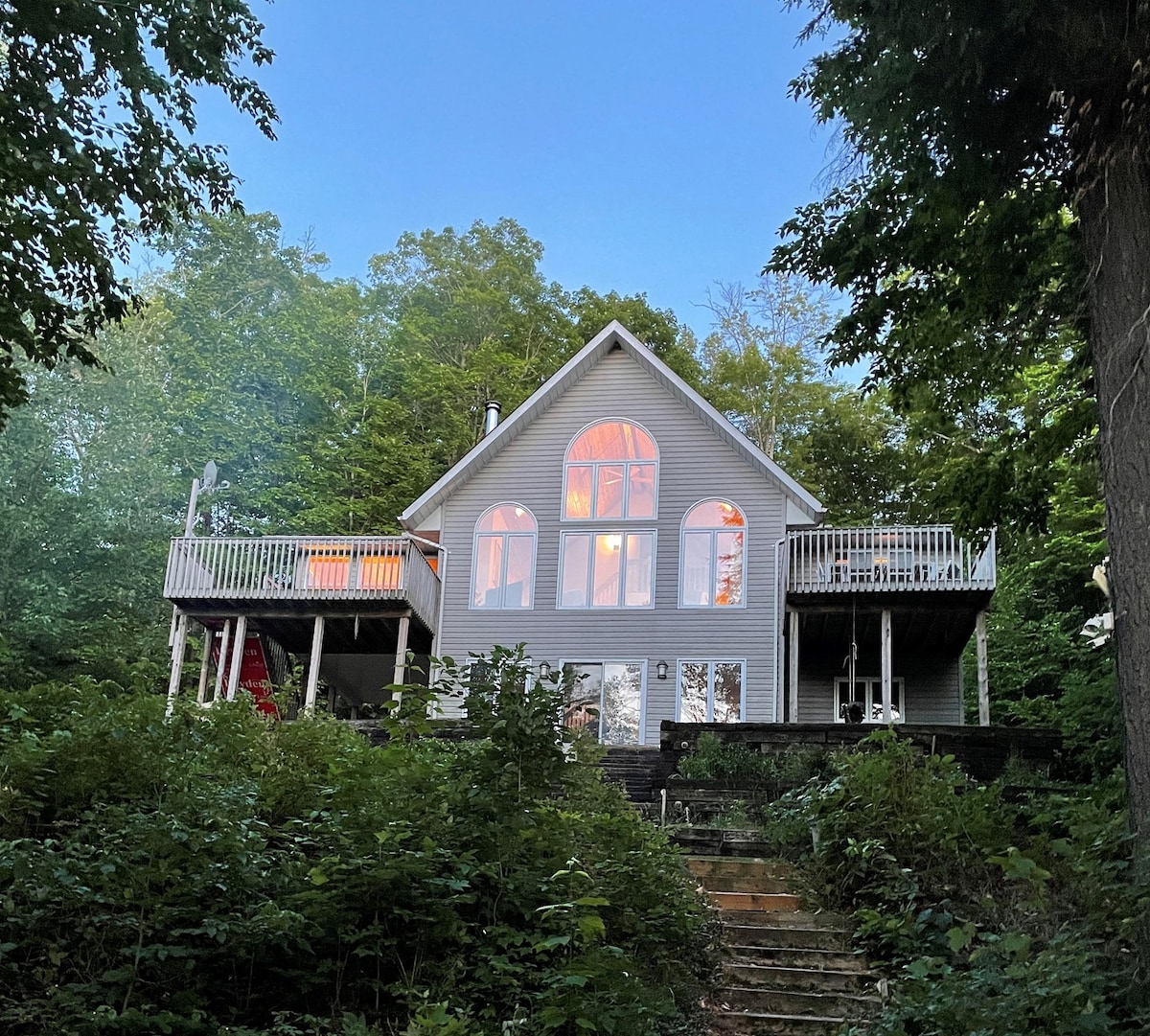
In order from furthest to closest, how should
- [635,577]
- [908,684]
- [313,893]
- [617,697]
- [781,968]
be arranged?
[908,684] → [635,577] → [617,697] → [781,968] → [313,893]

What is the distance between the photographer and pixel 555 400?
2031 cm

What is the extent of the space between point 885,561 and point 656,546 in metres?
3.74

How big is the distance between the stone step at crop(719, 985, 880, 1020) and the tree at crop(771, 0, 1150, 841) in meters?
1.72

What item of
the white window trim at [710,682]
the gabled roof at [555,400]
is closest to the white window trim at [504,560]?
the gabled roof at [555,400]

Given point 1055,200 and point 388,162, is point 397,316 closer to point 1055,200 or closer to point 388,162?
point 1055,200

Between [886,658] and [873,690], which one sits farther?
[873,690]

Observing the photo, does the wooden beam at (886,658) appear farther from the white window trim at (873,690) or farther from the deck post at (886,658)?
the white window trim at (873,690)

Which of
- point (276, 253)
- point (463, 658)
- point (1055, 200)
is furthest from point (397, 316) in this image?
point (1055, 200)

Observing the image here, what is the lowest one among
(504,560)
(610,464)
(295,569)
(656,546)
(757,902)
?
(757,902)

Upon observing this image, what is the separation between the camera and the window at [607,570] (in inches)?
755

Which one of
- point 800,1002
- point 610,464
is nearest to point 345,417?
point 610,464

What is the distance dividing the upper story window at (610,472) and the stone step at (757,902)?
39.1 feet

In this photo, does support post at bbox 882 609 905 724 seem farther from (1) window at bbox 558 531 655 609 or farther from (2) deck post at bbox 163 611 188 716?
(2) deck post at bbox 163 611 188 716

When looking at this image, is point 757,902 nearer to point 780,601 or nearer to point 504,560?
point 780,601
